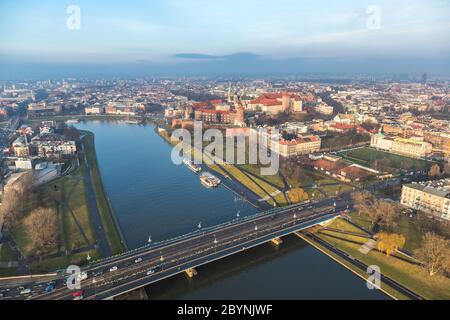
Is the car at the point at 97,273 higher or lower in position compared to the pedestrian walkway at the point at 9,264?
higher

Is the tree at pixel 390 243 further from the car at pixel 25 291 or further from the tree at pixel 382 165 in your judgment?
the car at pixel 25 291

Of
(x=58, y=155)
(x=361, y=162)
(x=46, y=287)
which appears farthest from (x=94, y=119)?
(x=46, y=287)

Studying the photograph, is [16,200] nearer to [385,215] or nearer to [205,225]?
[205,225]

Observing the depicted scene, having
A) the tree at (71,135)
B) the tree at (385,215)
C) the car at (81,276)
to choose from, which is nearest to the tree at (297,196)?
the tree at (385,215)

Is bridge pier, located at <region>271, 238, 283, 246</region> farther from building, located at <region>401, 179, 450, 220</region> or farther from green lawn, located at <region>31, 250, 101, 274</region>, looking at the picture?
building, located at <region>401, 179, 450, 220</region>

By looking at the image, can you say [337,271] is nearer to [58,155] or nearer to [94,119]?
[58,155]

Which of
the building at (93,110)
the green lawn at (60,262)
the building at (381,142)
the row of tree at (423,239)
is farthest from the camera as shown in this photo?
the building at (93,110)
